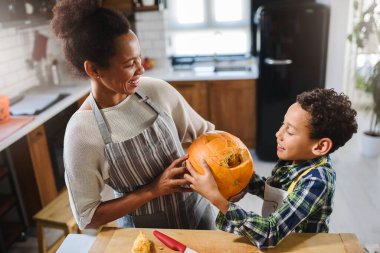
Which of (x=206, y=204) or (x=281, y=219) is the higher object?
(x=281, y=219)

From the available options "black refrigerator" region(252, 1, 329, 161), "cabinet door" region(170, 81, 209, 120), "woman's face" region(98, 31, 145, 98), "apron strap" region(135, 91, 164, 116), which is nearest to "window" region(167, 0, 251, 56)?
"cabinet door" region(170, 81, 209, 120)

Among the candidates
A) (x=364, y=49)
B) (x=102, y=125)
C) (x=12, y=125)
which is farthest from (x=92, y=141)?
(x=364, y=49)

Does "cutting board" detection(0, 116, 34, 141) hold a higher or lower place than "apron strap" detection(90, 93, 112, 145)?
lower

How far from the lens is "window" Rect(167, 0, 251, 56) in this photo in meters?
4.18

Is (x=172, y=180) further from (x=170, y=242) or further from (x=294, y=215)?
(x=294, y=215)

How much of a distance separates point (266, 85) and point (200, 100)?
0.68 meters

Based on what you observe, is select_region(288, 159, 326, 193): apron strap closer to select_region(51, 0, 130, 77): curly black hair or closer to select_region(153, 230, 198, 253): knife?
select_region(153, 230, 198, 253): knife

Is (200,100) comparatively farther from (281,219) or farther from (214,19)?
(281,219)

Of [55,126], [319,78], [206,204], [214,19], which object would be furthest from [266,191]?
[214,19]

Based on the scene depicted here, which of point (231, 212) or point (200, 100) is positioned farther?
point (200, 100)

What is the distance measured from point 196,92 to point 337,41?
1.37 meters

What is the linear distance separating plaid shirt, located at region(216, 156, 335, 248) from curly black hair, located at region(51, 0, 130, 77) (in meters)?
0.58

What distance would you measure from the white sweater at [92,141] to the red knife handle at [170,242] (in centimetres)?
23

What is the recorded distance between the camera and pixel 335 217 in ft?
9.02
